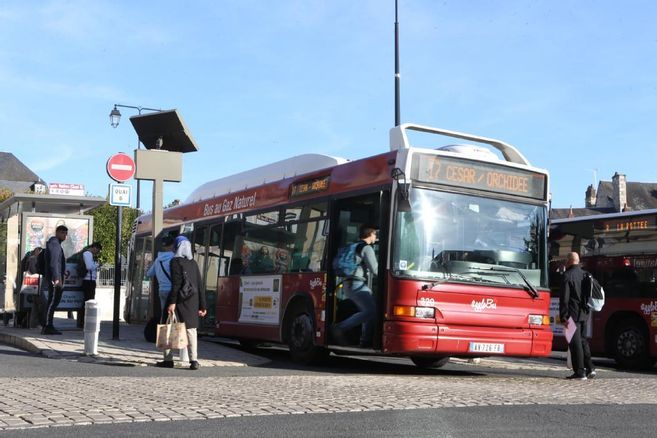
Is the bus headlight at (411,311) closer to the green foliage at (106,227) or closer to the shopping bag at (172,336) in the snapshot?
the shopping bag at (172,336)

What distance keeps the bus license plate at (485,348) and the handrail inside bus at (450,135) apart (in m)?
2.71

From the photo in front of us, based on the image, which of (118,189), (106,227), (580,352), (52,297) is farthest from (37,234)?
(106,227)

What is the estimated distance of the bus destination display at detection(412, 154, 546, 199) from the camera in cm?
1124

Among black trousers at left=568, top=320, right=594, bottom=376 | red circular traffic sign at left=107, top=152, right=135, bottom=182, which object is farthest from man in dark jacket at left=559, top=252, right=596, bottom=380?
red circular traffic sign at left=107, top=152, right=135, bottom=182

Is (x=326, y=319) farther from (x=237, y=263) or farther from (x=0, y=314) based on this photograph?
(x=0, y=314)

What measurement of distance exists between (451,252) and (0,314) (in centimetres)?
1548

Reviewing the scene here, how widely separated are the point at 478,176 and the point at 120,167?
6294 mm

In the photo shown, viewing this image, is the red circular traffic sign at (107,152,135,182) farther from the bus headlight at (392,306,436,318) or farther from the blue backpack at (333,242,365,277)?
the bus headlight at (392,306,436,318)

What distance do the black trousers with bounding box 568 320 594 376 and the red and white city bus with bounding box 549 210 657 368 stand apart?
3.34m

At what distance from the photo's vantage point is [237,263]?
14961 millimetres

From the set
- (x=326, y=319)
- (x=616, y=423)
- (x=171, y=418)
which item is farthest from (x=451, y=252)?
(x=171, y=418)

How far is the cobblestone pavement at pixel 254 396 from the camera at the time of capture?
692cm

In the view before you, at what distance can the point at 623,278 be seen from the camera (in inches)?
606

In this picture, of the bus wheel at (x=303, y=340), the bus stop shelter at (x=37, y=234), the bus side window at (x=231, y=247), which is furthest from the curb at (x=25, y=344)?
the bus side window at (x=231, y=247)
